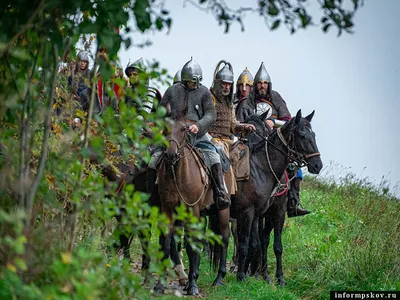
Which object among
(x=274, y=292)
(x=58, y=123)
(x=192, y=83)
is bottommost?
(x=274, y=292)

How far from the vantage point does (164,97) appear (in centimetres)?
1217

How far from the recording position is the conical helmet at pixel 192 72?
12188mm

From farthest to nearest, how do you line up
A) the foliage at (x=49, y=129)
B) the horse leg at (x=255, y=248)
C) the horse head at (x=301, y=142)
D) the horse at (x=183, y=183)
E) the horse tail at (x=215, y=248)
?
the horse leg at (x=255, y=248) → the horse head at (x=301, y=142) → the horse tail at (x=215, y=248) → the horse at (x=183, y=183) → the foliage at (x=49, y=129)

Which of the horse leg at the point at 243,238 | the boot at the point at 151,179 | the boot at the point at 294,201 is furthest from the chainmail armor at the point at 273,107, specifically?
the boot at the point at 151,179

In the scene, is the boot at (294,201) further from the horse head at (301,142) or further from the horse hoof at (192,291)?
the horse hoof at (192,291)

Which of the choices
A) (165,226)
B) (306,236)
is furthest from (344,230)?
(165,226)

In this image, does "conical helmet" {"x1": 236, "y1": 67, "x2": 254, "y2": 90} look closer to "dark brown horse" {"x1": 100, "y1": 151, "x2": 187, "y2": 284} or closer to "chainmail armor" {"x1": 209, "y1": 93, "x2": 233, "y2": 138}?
"chainmail armor" {"x1": 209, "y1": 93, "x2": 233, "y2": 138}

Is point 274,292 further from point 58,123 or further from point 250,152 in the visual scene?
point 58,123

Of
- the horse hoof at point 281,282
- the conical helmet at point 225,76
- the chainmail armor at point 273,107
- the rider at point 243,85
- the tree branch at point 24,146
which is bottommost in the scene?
the horse hoof at point 281,282

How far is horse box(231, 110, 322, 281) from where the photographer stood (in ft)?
42.3

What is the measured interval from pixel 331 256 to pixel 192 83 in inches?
128

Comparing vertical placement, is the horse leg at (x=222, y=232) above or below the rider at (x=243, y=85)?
below

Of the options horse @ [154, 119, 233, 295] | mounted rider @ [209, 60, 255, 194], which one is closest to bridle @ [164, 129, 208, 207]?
horse @ [154, 119, 233, 295]

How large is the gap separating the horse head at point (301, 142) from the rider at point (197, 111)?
1.63m
